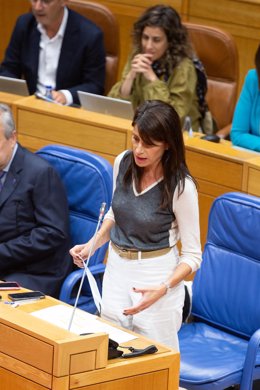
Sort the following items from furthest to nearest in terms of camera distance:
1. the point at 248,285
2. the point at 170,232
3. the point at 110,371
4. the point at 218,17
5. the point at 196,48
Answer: the point at 218,17 < the point at 196,48 < the point at 248,285 < the point at 170,232 < the point at 110,371

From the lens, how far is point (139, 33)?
5242 mm

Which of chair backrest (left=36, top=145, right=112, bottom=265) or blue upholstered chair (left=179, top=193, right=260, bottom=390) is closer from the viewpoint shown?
blue upholstered chair (left=179, top=193, right=260, bottom=390)

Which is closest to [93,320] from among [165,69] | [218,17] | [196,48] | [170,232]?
[170,232]

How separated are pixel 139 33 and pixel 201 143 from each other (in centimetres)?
90

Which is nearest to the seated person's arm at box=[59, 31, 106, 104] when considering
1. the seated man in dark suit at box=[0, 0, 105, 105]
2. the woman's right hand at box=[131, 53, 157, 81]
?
the seated man in dark suit at box=[0, 0, 105, 105]

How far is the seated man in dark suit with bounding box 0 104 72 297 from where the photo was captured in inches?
161

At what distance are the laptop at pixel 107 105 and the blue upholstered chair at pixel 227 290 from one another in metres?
1.15

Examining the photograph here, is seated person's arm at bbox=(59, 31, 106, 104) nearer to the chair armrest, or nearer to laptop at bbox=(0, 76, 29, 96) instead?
laptop at bbox=(0, 76, 29, 96)

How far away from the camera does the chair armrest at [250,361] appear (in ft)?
11.4

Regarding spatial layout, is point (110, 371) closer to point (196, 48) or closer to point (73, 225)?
point (73, 225)

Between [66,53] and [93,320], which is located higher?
[66,53]

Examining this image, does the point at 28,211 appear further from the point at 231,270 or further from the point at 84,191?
the point at 231,270

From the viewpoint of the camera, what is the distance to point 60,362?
8.83 ft

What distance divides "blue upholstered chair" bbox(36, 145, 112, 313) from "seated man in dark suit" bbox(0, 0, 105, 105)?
1.45m
